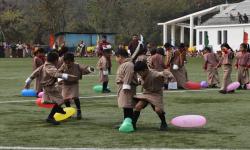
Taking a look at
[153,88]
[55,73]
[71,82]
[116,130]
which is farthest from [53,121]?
[153,88]

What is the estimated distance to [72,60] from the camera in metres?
12.0

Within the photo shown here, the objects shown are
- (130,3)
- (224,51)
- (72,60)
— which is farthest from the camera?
(130,3)

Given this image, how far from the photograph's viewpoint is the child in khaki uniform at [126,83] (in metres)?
10.4

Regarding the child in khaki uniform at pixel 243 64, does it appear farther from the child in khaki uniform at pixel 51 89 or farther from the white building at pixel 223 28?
the white building at pixel 223 28

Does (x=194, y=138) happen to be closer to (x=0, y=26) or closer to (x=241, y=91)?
(x=241, y=91)

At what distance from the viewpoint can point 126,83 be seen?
1037 centimetres

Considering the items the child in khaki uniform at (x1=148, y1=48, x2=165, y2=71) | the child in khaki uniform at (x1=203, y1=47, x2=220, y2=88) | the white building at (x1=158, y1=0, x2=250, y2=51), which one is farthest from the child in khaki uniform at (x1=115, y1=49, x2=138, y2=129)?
the white building at (x1=158, y1=0, x2=250, y2=51)

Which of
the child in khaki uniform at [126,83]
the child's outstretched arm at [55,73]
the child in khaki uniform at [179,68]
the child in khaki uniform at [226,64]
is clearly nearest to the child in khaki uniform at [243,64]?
the child in khaki uniform at [226,64]

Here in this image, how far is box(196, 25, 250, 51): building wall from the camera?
61.4m

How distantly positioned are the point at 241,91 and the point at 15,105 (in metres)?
7.53

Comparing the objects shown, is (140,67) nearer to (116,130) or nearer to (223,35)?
(116,130)

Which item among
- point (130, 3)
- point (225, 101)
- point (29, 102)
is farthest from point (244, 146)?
point (130, 3)

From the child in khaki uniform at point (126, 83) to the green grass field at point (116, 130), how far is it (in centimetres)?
47

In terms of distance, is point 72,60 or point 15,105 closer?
point 72,60
